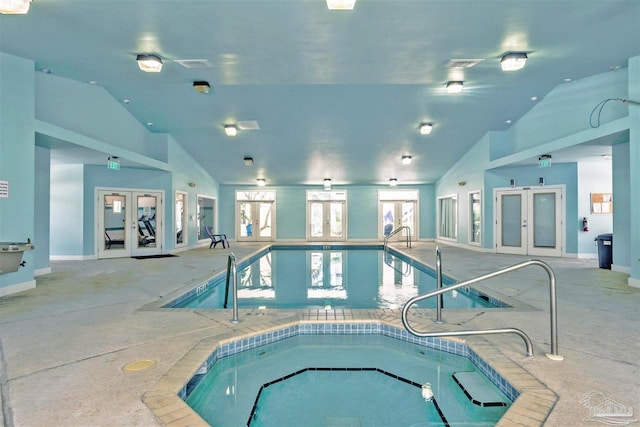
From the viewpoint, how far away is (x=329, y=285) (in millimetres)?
6441

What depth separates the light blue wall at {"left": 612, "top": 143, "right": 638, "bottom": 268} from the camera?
6414 mm

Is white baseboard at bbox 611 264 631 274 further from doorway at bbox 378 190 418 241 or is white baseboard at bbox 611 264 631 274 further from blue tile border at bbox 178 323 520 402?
doorway at bbox 378 190 418 241

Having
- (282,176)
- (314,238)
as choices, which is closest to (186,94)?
(282,176)

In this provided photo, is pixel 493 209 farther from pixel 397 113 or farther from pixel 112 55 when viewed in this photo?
pixel 112 55

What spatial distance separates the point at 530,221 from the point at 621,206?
295cm

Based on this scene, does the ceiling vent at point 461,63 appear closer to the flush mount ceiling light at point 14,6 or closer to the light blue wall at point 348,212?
the flush mount ceiling light at point 14,6

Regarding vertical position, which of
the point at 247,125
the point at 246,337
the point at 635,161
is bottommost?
the point at 246,337

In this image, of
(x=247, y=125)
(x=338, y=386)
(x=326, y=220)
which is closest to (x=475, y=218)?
(x=326, y=220)

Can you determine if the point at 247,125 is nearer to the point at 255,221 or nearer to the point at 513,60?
the point at 255,221

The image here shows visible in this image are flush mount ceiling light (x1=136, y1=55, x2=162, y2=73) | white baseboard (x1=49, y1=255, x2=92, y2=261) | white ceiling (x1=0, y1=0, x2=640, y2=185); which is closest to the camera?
white ceiling (x1=0, y1=0, x2=640, y2=185)

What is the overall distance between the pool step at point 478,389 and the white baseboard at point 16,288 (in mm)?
5899

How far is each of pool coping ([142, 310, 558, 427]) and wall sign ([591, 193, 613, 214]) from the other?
8.05m

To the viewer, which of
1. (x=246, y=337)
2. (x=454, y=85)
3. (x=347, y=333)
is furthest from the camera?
(x=454, y=85)

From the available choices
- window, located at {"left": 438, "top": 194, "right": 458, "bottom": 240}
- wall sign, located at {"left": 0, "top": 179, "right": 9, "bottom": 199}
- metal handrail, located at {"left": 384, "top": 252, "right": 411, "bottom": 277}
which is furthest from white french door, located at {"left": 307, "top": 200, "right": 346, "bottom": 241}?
wall sign, located at {"left": 0, "top": 179, "right": 9, "bottom": 199}
